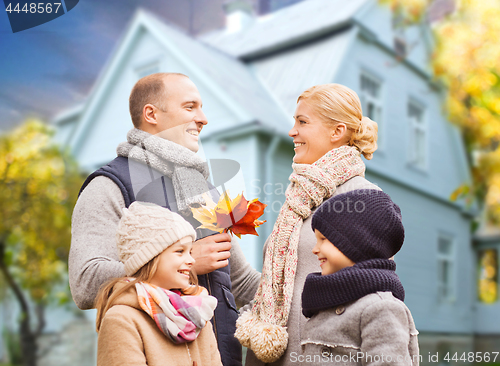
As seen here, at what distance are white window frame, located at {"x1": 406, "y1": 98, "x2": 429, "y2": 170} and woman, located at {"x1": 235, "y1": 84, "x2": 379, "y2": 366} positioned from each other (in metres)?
7.43

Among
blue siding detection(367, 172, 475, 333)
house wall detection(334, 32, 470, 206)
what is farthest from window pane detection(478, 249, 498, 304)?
house wall detection(334, 32, 470, 206)

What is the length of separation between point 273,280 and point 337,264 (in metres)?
0.27

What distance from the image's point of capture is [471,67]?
739 centimetres

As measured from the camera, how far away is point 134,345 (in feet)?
3.88

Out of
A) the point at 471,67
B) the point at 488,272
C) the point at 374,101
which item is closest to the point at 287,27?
the point at 374,101

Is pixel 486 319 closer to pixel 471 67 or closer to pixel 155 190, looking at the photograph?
pixel 471 67

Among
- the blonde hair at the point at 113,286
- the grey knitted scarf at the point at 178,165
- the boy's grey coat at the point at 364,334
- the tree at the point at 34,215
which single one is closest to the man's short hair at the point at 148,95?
the grey knitted scarf at the point at 178,165

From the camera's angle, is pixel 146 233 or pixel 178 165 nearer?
pixel 146 233

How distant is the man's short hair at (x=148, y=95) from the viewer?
163 centimetres

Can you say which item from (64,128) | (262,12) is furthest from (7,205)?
(262,12)

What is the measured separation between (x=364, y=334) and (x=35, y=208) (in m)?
6.26

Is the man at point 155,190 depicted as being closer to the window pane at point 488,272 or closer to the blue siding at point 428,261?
the blue siding at point 428,261

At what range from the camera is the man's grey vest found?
141 centimetres

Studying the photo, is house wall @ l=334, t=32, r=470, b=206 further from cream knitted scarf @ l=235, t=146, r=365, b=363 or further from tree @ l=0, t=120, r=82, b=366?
cream knitted scarf @ l=235, t=146, r=365, b=363
